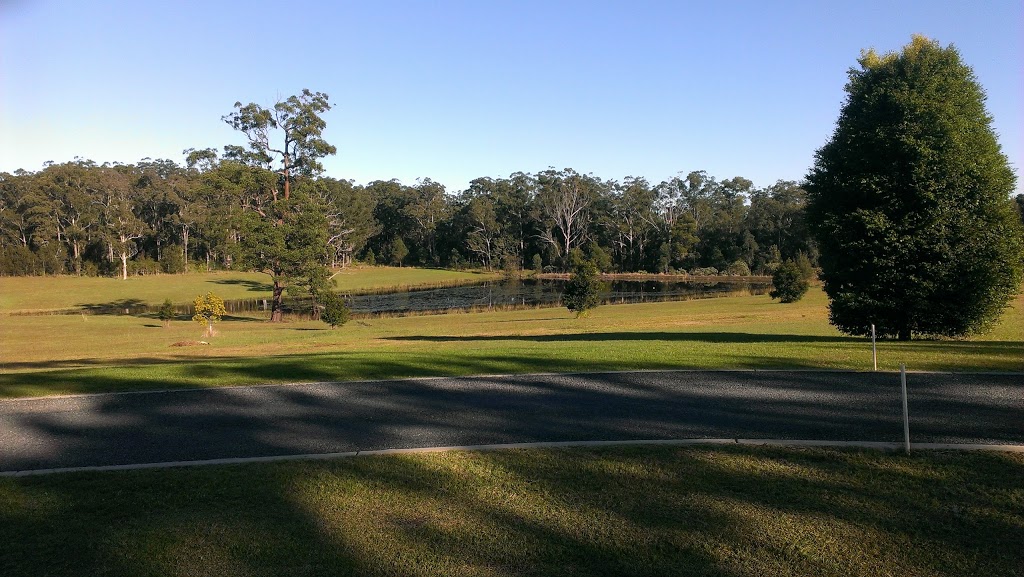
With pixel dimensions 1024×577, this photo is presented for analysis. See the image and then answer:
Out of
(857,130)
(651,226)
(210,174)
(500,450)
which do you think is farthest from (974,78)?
(651,226)

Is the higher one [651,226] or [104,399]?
[651,226]

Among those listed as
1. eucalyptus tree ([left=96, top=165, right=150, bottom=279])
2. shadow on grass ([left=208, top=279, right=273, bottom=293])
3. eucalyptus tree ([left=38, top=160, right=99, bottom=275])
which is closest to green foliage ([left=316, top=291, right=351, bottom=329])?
shadow on grass ([left=208, top=279, right=273, bottom=293])

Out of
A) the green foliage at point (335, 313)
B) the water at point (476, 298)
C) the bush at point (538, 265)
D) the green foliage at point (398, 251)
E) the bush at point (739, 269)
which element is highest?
the green foliage at point (398, 251)

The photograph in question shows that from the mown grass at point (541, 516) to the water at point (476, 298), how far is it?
42.7 m

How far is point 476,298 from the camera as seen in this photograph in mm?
63594

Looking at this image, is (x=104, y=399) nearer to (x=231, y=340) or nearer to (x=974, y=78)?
(x=231, y=340)

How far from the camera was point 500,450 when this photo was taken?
6988 millimetres

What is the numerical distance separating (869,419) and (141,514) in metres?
7.25

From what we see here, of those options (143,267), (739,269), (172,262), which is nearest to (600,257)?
(739,269)

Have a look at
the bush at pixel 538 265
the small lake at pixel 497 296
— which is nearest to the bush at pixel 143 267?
the small lake at pixel 497 296

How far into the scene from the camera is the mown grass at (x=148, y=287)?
59.7 meters

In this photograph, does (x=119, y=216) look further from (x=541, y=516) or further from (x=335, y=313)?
→ (x=541, y=516)

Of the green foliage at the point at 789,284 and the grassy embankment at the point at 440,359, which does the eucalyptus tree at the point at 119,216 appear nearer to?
the grassy embankment at the point at 440,359

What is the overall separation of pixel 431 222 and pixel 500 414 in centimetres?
10855
